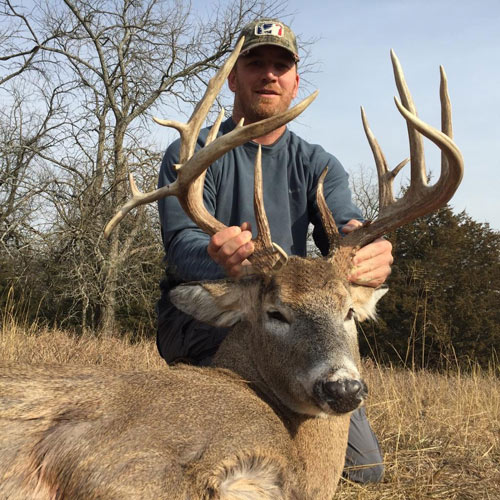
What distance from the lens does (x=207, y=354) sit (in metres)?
4.77

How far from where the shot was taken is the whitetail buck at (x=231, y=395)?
2730 millimetres

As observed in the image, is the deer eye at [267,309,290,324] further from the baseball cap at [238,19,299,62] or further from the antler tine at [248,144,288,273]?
the baseball cap at [238,19,299,62]

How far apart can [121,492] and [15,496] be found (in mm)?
459

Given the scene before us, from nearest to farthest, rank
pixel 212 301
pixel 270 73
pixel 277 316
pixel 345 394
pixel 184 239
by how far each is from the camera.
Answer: pixel 345 394 → pixel 277 316 → pixel 212 301 → pixel 184 239 → pixel 270 73

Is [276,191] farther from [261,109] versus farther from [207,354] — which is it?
[207,354]

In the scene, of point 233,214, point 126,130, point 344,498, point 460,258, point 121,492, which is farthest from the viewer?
point 126,130

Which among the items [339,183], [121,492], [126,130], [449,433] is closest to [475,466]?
[449,433]

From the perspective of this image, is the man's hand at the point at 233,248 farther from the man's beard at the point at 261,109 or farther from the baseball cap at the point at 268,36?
the baseball cap at the point at 268,36

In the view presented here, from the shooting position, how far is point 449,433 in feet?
18.7

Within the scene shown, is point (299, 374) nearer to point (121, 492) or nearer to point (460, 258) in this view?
point (121, 492)

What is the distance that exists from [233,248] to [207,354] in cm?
131

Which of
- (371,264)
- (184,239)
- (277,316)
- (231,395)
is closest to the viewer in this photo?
(231,395)

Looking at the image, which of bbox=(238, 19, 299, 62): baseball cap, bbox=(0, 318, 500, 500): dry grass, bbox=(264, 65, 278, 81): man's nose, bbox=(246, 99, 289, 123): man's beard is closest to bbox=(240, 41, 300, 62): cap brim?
bbox=(238, 19, 299, 62): baseball cap

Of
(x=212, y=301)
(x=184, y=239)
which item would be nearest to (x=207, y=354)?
(x=184, y=239)
